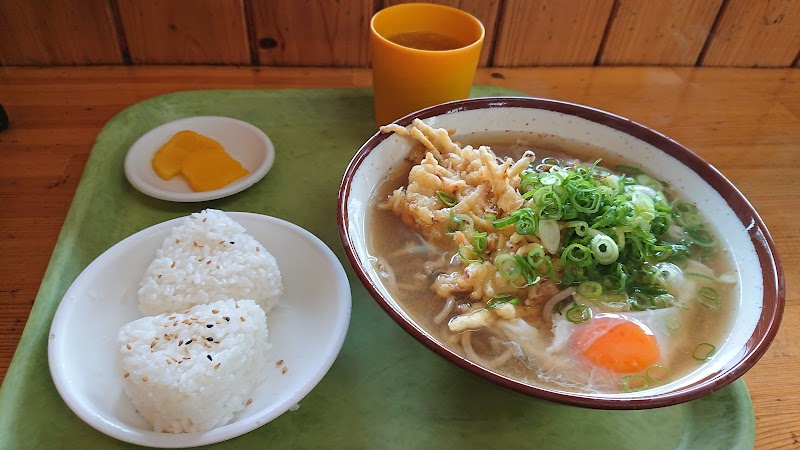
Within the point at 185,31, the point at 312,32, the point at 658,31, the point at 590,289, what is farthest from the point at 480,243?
the point at 658,31

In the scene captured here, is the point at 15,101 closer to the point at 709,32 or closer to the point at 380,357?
the point at 380,357

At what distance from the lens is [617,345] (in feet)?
3.72

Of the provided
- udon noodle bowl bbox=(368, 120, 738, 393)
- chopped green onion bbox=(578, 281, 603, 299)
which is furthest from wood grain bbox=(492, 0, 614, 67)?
chopped green onion bbox=(578, 281, 603, 299)

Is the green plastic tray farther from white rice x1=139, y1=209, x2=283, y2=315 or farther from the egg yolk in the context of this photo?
white rice x1=139, y1=209, x2=283, y2=315

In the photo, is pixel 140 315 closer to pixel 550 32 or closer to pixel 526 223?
pixel 526 223

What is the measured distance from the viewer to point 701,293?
127 centimetres

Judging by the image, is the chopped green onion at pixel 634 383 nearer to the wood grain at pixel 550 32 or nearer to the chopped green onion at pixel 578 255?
the chopped green onion at pixel 578 255

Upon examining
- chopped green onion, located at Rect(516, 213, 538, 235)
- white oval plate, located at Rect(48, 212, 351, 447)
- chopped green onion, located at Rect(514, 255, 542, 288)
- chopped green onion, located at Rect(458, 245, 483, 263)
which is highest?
chopped green onion, located at Rect(516, 213, 538, 235)

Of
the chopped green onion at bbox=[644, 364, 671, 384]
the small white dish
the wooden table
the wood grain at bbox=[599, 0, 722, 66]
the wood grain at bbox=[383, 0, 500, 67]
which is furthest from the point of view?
the wood grain at bbox=[599, 0, 722, 66]

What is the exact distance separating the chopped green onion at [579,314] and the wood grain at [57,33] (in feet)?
6.18

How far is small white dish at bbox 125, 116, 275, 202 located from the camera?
1.51m

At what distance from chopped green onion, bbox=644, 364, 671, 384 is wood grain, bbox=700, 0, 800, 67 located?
1858 millimetres

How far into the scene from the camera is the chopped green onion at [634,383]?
109cm

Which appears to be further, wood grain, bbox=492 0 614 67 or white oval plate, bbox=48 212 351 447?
wood grain, bbox=492 0 614 67
